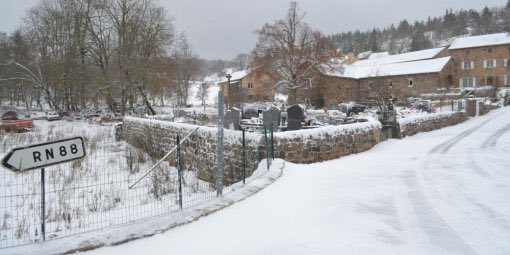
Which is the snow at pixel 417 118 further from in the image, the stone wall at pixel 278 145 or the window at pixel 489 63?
the window at pixel 489 63

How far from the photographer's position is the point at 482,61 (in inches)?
2074

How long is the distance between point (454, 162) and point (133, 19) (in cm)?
3421

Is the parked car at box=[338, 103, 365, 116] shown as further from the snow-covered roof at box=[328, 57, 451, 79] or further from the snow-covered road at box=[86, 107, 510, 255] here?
the snow-covered road at box=[86, 107, 510, 255]

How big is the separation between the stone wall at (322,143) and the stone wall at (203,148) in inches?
28.6

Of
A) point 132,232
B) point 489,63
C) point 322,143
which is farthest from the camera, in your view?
point 489,63

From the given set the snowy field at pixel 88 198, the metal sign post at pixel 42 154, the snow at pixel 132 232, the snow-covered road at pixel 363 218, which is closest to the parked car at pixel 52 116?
the snowy field at pixel 88 198

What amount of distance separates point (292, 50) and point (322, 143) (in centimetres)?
3270

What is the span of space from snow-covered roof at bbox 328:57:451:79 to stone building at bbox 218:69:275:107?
379 inches

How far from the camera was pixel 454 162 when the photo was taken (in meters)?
9.30

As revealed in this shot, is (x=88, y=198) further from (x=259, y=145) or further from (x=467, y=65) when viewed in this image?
(x=467, y=65)

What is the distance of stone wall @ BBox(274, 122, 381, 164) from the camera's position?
9.73m

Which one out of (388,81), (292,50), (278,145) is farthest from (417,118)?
(388,81)

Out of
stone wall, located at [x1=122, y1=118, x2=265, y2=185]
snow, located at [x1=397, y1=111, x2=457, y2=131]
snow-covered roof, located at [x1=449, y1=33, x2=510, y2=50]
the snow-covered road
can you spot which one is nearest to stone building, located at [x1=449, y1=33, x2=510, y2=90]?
snow-covered roof, located at [x1=449, y1=33, x2=510, y2=50]

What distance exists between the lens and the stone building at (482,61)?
51.2m
